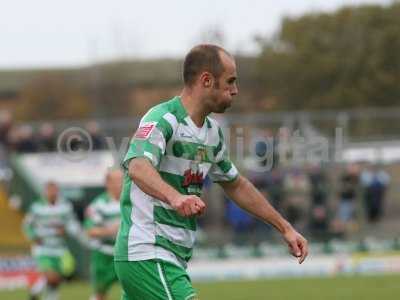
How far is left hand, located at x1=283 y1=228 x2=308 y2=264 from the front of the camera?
708 centimetres

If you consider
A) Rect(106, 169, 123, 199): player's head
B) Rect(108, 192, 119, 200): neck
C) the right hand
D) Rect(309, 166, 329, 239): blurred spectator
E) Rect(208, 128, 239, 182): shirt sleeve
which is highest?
the right hand

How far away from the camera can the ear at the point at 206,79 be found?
22.0ft

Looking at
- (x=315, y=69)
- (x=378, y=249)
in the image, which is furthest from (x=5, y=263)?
(x=315, y=69)

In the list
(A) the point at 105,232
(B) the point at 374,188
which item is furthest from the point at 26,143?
(A) the point at 105,232

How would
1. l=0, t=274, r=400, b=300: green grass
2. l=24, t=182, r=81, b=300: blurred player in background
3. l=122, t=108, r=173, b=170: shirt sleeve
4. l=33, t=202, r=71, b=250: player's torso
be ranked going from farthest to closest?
l=33, t=202, r=71, b=250: player's torso
l=24, t=182, r=81, b=300: blurred player in background
l=0, t=274, r=400, b=300: green grass
l=122, t=108, r=173, b=170: shirt sleeve

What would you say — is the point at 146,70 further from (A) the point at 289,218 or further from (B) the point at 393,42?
(A) the point at 289,218

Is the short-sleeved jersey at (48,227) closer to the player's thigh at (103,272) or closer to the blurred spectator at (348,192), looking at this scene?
the player's thigh at (103,272)

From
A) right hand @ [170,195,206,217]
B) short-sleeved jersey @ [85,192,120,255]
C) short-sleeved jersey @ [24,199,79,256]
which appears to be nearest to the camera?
right hand @ [170,195,206,217]

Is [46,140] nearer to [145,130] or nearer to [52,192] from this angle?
[52,192]

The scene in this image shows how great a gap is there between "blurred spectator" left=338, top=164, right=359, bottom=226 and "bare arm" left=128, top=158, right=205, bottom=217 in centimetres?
1990

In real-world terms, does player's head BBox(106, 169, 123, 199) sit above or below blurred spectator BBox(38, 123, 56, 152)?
above

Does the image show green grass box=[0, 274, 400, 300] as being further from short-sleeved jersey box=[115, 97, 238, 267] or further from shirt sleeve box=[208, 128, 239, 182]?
short-sleeved jersey box=[115, 97, 238, 267]

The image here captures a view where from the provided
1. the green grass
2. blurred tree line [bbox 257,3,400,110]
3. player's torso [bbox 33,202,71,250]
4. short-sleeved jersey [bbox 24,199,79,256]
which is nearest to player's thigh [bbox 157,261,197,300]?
the green grass

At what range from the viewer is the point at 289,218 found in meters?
26.0
